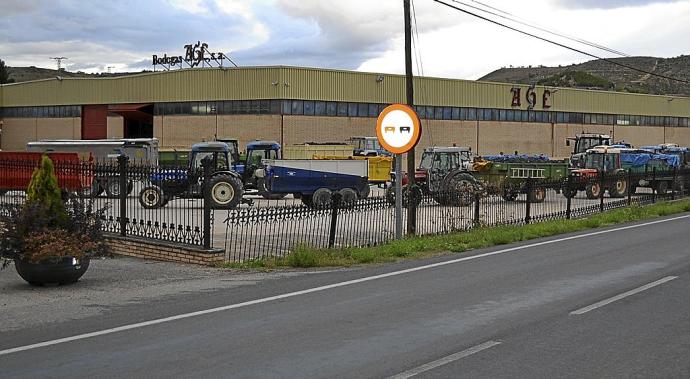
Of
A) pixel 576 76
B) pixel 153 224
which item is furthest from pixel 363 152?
pixel 576 76

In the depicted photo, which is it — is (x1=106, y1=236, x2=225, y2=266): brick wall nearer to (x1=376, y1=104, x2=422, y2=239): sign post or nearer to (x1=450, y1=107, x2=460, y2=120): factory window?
(x1=376, y1=104, x2=422, y2=239): sign post

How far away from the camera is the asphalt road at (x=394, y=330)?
718 centimetres

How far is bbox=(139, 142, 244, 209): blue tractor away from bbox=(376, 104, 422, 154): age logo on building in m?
4.50

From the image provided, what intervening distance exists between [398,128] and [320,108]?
4006cm

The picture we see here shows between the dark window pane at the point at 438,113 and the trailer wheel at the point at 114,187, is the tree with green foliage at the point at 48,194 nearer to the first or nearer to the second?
the trailer wheel at the point at 114,187

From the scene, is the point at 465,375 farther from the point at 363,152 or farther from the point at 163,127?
the point at 163,127

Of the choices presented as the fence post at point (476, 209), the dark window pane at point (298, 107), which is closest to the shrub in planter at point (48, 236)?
the fence post at point (476, 209)

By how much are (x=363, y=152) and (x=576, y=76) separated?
115 meters

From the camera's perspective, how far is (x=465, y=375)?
6887mm

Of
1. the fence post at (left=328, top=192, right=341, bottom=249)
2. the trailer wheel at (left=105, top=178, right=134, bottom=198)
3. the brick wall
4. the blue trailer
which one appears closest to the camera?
the brick wall

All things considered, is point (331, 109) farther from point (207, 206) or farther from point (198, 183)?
point (207, 206)

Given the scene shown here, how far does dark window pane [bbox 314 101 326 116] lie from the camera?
56.3 meters

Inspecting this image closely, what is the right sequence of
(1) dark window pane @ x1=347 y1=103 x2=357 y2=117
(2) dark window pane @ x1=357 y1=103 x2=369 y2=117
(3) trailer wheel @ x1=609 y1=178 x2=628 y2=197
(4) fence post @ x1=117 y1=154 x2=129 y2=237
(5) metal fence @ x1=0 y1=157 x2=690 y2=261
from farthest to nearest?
1. (2) dark window pane @ x1=357 y1=103 x2=369 y2=117
2. (1) dark window pane @ x1=347 y1=103 x2=357 y2=117
3. (3) trailer wheel @ x1=609 y1=178 x2=628 y2=197
4. (4) fence post @ x1=117 y1=154 x2=129 y2=237
5. (5) metal fence @ x1=0 y1=157 x2=690 y2=261

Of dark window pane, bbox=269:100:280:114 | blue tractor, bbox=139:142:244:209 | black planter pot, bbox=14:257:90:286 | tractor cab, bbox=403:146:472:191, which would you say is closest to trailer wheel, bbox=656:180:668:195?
tractor cab, bbox=403:146:472:191
